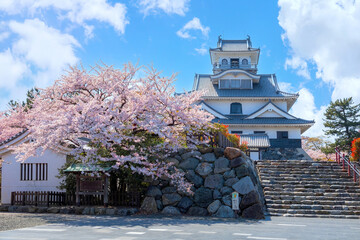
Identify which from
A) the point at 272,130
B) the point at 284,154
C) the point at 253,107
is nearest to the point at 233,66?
the point at 253,107

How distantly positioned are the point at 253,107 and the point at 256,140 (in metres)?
8.36

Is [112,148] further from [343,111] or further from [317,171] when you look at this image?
[343,111]

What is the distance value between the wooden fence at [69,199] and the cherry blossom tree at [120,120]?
1.44 meters

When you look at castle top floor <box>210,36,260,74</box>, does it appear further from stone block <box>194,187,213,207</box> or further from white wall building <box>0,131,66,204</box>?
stone block <box>194,187,213,207</box>

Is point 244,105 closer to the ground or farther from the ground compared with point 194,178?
farther from the ground

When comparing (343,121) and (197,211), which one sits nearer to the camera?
(197,211)

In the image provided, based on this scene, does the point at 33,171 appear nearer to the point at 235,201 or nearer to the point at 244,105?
the point at 235,201

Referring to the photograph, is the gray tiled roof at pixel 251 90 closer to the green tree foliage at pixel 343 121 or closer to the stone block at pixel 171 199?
the green tree foliage at pixel 343 121

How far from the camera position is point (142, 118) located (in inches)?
667

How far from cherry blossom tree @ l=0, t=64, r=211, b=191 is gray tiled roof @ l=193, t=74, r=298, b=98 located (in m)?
22.2

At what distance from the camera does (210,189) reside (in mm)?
16203

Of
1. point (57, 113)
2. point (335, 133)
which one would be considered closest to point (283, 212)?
point (57, 113)

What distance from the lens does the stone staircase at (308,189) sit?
16000mm

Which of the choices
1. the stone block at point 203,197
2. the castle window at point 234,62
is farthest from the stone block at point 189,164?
the castle window at point 234,62
